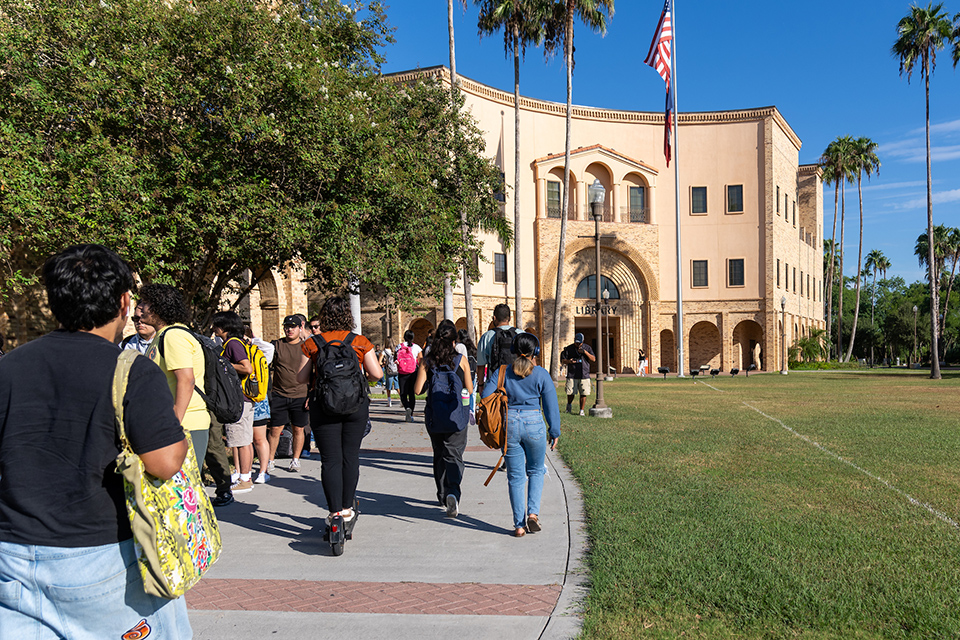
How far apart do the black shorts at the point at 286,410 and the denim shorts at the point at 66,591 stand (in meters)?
6.44

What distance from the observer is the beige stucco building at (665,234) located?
134ft

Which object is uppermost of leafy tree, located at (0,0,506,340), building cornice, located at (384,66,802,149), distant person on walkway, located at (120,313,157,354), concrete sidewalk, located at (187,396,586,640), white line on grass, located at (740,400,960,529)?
building cornice, located at (384,66,802,149)

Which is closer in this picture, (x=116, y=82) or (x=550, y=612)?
(x=550, y=612)

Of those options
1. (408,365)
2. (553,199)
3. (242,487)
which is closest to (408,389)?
(408,365)

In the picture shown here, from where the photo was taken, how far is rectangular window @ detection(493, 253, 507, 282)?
38562 mm

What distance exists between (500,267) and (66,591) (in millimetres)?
37114

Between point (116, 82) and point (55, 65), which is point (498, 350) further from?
point (55, 65)

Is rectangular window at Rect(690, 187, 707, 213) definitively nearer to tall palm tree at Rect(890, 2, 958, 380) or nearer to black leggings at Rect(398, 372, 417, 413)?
tall palm tree at Rect(890, 2, 958, 380)

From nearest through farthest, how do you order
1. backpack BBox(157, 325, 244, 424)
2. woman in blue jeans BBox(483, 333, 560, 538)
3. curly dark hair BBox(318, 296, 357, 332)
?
backpack BBox(157, 325, 244, 424) < curly dark hair BBox(318, 296, 357, 332) < woman in blue jeans BBox(483, 333, 560, 538)

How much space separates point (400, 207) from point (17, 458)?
37.8ft

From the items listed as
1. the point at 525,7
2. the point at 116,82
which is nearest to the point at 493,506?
the point at 116,82

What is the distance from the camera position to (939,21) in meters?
31.6

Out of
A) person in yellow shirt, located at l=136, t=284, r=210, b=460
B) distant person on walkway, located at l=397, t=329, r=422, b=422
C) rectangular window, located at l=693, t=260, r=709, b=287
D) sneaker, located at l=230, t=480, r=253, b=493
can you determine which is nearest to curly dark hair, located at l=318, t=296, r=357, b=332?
person in yellow shirt, located at l=136, t=284, r=210, b=460

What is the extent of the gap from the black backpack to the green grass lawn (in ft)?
5.41
